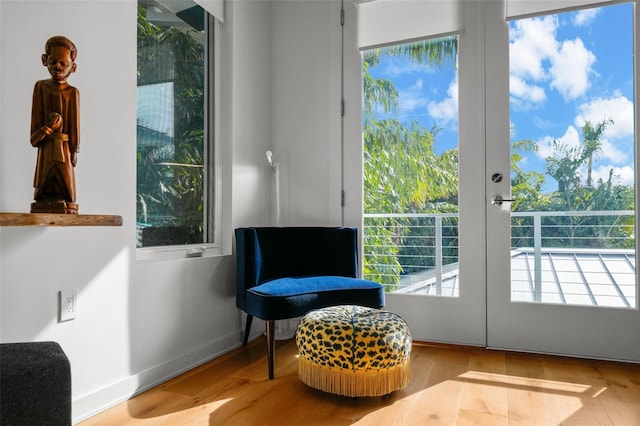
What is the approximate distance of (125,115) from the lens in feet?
6.52

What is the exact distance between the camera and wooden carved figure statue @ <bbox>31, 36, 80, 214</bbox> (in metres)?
1.46

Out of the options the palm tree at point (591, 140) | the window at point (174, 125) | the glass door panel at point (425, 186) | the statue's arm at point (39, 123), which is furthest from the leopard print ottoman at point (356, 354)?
the palm tree at point (591, 140)

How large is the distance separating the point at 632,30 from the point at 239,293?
2617 mm

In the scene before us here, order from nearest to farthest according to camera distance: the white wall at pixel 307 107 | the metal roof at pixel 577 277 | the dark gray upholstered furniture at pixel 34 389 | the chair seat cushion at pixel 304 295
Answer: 1. the dark gray upholstered furniture at pixel 34 389
2. the chair seat cushion at pixel 304 295
3. the metal roof at pixel 577 277
4. the white wall at pixel 307 107

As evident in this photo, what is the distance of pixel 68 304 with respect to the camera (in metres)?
1.71

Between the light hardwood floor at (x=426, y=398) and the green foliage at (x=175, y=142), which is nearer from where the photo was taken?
the light hardwood floor at (x=426, y=398)

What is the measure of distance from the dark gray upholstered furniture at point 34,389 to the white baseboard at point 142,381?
3.05 ft

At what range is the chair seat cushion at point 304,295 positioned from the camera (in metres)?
2.18

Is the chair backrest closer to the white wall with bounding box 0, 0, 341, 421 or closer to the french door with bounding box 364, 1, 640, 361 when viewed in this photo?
the white wall with bounding box 0, 0, 341, 421

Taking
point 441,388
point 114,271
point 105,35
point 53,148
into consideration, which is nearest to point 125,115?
point 105,35

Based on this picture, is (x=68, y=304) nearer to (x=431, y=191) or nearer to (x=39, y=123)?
(x=39, y=123)

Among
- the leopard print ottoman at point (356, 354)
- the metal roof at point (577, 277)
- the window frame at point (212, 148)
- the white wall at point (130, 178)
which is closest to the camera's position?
the white wall at point (130, 178)

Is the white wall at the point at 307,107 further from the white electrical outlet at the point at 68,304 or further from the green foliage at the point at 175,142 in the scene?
the white electrical outlet at the point at 68,304

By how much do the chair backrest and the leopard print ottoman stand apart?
2.39 ft
